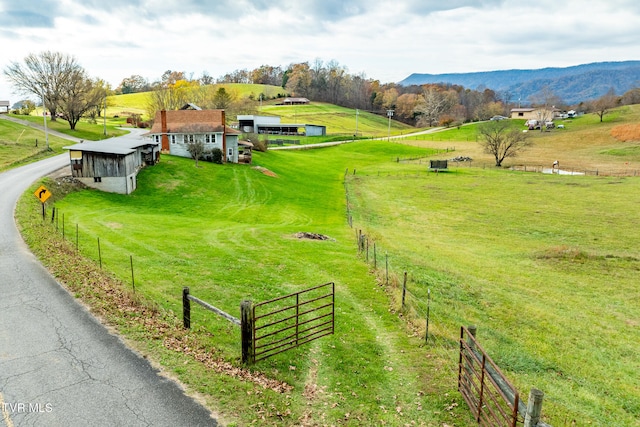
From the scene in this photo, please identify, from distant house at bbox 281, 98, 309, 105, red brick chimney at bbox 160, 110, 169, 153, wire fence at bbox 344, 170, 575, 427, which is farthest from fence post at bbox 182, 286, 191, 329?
distant house at bbox 281, 98, 309, 105

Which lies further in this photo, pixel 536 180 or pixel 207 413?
pixel 536 180

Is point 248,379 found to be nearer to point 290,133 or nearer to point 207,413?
point 207,413

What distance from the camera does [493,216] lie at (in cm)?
4228

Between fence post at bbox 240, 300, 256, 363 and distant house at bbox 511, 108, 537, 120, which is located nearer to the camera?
fence post at bbox 240, 300, 256, 363

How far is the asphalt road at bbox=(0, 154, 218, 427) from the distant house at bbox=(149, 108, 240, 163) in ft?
155

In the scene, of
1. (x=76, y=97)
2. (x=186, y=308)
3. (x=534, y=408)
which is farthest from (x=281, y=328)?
(x=76, y=97)

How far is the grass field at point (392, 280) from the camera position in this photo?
1112 cm

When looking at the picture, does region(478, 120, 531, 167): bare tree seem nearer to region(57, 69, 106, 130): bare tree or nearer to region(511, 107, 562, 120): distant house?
region(511, 107, 562, 120): distant house

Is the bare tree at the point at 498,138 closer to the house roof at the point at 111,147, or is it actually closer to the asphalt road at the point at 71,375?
the house roof at the point at 111,147

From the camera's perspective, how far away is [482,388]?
9344 millimetres

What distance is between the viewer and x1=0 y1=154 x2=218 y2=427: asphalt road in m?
9.70

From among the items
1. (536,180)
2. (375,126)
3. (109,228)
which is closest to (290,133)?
(375,126)

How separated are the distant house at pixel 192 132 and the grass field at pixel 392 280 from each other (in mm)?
7399

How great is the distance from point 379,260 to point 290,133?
328 feet
